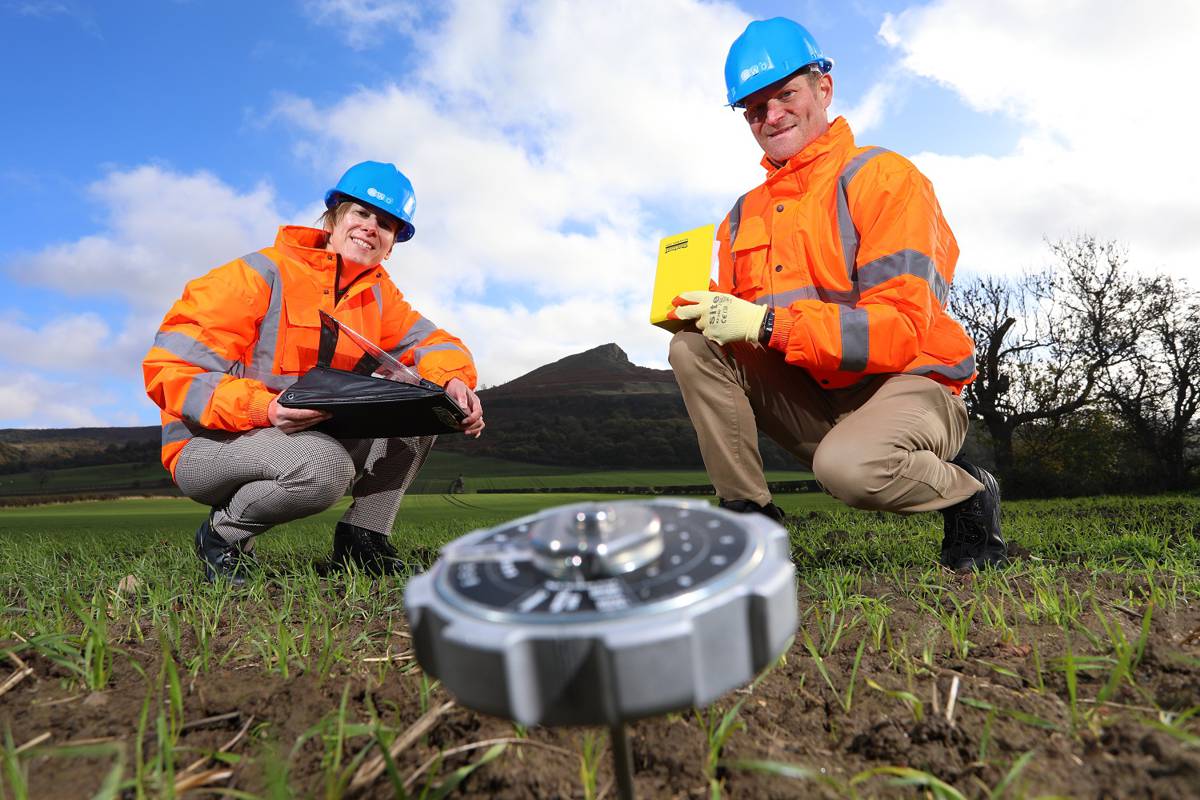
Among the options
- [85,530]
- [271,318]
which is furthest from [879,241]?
[85,530]

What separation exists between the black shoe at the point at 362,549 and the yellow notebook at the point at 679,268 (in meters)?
1.83

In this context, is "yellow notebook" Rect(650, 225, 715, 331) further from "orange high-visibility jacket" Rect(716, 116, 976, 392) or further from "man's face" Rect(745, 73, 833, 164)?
"man's face" Rect(745, 73, 833, 164)

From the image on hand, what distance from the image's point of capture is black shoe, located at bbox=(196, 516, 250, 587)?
364 centimetres

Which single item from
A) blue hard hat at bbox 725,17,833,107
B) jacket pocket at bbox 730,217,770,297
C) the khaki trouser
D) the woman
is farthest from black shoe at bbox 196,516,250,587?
blue hard hat at bbox 725,17,833,107

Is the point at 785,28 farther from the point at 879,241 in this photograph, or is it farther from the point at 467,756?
the point at 467,756

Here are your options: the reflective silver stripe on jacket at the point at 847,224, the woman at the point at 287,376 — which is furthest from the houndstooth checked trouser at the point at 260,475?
the reflective silver stripe on jacket at the point at 847,224

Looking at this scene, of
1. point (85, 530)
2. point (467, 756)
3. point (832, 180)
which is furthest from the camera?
point (85, 530)

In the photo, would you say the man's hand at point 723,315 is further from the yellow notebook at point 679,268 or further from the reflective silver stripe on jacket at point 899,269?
the reflective silver stripe on jacket at point 899,269

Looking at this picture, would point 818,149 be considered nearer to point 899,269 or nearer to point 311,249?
point 899,269

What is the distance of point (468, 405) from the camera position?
3863 mm

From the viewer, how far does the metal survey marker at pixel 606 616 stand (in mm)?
810

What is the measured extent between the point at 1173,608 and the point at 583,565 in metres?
2.34

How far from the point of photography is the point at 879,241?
320cm

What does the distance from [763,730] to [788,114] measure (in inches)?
111
